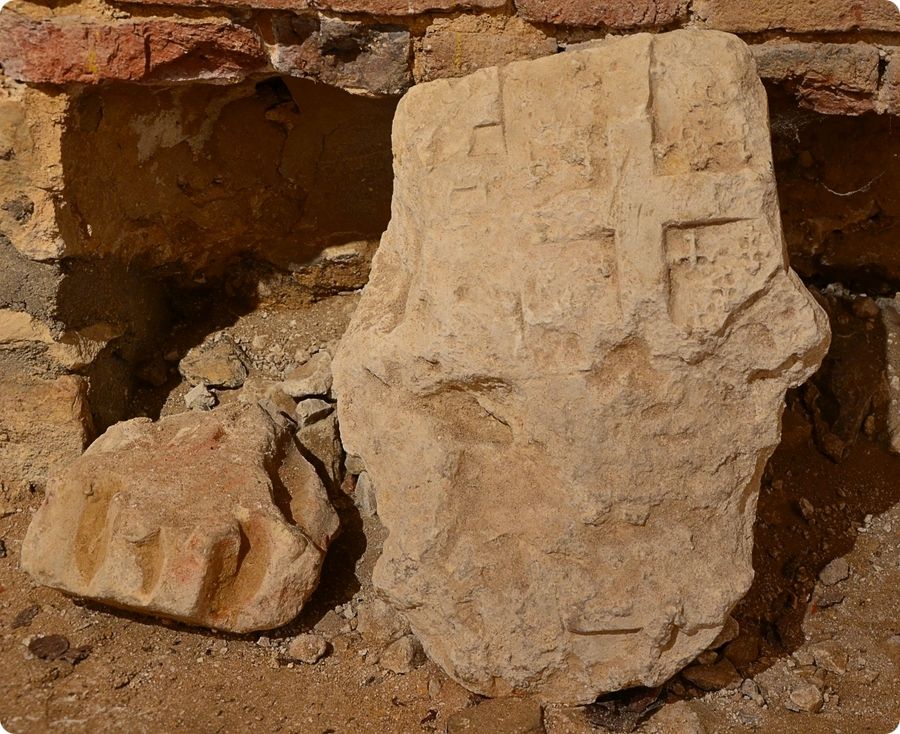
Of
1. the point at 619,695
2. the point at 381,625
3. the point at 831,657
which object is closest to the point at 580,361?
the point at 619,695

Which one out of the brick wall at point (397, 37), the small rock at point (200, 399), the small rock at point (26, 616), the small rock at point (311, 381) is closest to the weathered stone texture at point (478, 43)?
the brick wall at point (397, 37)

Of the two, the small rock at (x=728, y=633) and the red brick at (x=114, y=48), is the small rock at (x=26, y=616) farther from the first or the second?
the small rock at (x=728, y=633)

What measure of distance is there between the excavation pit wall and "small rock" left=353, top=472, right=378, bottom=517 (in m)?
0.55

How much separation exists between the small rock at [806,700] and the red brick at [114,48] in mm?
1939

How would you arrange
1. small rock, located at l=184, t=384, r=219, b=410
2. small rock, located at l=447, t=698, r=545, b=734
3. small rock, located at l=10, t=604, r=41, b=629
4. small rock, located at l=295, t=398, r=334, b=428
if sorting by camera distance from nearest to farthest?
small rock, located at l=447, t=698, r=545, b=734
small rock, located at l=10, t=604, r=41, b=629
small rock, located at l=295, t=398, r=334, b=428
small rock, located at l=184, t=384, r=219, b=410

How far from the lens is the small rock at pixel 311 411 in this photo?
2705mm

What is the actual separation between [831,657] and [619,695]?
20.5 inches

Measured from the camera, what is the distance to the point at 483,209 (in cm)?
192

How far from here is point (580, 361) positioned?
5.96 ft

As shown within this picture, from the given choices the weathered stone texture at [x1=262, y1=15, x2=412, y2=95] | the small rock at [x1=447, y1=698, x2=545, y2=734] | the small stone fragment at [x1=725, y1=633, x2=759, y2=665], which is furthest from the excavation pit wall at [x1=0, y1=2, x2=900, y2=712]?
the small rock at [x1=447, y1=698, x2=545, y2=734]

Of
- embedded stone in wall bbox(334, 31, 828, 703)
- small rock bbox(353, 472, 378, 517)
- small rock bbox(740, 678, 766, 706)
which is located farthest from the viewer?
small rock bbox(353, 472, 378, 517)

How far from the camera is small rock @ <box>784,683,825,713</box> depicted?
211cm

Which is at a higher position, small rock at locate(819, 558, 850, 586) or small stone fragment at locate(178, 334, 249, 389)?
small stone fragment at locate(178, 334, 249, 389)

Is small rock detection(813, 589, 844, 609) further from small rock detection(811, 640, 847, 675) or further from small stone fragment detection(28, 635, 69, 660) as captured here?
small stone fragment detection(28, 635, 69, 660)
